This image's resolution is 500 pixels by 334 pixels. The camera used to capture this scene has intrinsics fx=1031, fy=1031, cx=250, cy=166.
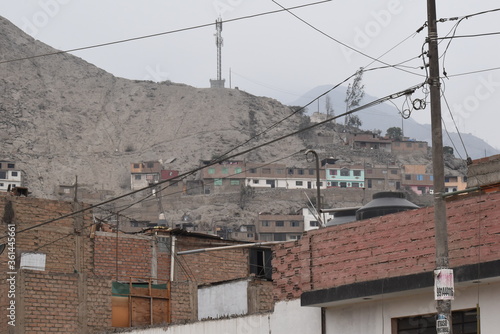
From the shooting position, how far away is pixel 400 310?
54.3 feet

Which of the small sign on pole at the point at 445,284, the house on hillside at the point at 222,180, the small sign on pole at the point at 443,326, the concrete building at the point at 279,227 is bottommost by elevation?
the small sign on pole at the point at 443,326

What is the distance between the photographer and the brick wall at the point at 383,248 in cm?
1509

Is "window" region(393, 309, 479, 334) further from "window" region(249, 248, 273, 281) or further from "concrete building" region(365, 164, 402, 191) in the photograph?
"concrete building" region(365, 164, 402, 191)

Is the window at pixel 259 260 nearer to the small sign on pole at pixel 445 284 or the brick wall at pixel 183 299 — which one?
the brick wall at pixel 183 299

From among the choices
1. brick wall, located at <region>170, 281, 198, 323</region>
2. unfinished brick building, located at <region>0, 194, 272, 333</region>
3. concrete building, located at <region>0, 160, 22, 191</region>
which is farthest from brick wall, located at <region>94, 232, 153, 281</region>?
concrete building, located at <region>0, 160, 22, 191</region>

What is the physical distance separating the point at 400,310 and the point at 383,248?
1026 millimetres

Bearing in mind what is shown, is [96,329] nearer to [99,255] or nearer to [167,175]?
[99,255]

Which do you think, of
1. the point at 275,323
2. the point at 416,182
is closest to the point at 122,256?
the point at 275,323

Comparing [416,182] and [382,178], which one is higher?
[382,178]

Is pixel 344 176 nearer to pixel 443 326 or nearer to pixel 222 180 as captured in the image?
pixel 222 180

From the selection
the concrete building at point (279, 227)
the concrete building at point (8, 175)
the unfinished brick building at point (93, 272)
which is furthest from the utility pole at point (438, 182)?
the concrete building at point (8, 175)

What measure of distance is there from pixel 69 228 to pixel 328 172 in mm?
165489

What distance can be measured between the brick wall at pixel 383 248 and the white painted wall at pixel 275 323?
10.7 inches

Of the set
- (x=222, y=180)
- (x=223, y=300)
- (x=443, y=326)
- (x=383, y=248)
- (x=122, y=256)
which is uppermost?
(x=222, y=180)
